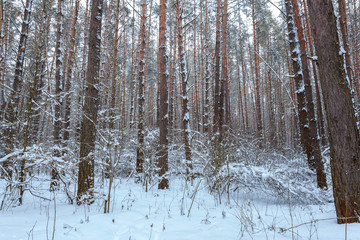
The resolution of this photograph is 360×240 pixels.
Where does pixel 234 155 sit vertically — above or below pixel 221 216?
above

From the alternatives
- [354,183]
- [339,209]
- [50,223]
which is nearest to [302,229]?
[339,209]

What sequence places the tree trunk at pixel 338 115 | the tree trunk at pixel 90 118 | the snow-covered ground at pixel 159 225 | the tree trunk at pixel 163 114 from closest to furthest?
1. the snow-covered ground at pixel 159 225
2. the tree trunk at pixel 338 115
3. the tree trunk at pixel 90 118
4. the tree trunk at pixel 163 114

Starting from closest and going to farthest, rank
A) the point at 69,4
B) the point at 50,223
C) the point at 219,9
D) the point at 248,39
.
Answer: the point at 50,223 → the point at 219,9 → the point at 69,4 → the point at 248,39

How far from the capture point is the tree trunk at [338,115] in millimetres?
2695

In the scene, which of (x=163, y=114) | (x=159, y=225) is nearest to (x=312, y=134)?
(x=163, y=114)

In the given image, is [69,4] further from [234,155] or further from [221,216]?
[221,216]

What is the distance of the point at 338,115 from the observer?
2.85 metres

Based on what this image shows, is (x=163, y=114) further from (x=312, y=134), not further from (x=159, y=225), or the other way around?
(x=312, y=134)

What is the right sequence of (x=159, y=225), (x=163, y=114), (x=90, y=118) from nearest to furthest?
(x=159, y=225), (x=90, y=118), (x=163, y=114)

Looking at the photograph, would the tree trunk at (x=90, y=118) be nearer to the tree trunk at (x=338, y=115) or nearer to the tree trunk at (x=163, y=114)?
the tree trunk at (x=163, y=114)

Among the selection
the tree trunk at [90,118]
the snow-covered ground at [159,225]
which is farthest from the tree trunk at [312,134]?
the tree trunk at [90,118]

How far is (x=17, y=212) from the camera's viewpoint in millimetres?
3672

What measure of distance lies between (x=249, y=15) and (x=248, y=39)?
3.76m

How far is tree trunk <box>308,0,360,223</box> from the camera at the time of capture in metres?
2.70
